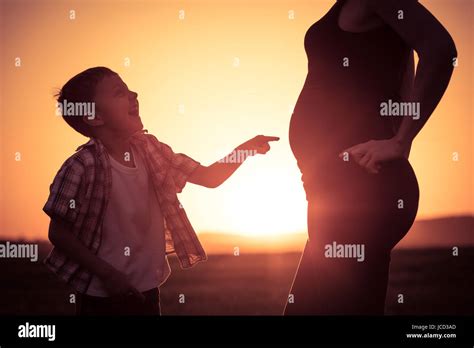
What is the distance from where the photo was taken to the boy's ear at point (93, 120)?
3.87 m

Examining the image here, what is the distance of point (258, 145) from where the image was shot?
3957mm

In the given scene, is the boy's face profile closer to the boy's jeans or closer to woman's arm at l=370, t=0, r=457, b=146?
the boy's jeans

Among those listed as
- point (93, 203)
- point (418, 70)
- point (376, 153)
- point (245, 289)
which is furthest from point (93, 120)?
point (245, 289)

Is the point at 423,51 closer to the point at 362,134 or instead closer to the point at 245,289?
the point at 362,134

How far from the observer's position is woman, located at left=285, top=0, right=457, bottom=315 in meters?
3.12

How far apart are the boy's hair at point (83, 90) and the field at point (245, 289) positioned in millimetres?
1238

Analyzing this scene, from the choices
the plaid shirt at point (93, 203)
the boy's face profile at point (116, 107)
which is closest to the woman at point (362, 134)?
the plaid shirt at point (93, 203)

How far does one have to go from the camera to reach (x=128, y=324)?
371 centimetres

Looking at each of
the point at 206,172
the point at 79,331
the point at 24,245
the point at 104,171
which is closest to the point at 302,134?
the point at 206,172

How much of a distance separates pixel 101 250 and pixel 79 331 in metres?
0.58

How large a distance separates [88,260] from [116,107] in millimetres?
993

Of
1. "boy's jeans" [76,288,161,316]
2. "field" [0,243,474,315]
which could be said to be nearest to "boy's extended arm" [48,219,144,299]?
"boy's jeans" [76,288,161,316]

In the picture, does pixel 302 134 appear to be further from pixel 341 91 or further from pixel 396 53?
pixel 396 53

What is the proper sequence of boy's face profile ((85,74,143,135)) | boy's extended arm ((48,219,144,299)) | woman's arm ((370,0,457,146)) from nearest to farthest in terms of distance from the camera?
woman's arm ((370,0,457,146))
boy's extended arm ((48,219,144,299))
boy's face profile ((85,74,143,135))
